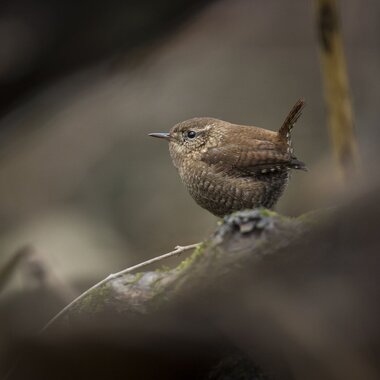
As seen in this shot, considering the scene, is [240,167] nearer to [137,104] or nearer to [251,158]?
[251,158]

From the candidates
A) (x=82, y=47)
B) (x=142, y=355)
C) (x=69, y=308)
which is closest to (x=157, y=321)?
(x=142, y=355)

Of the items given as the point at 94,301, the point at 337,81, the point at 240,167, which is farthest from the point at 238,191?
the point at 94,301

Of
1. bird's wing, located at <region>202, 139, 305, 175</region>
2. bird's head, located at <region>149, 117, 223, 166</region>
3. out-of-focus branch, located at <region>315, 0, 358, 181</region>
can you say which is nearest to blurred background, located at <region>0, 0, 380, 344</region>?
bird's head, located at <region>149, 117, 223, 166</region>

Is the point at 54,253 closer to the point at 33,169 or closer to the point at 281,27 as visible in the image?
the point at 33,169

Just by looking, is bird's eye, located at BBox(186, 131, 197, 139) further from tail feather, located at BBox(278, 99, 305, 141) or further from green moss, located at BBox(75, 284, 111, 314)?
green moss, located at BBox(75, 284, 111, 314)

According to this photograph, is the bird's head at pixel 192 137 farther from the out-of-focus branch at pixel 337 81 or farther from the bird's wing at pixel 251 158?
the out-of-focus branch at pixel 337 81
